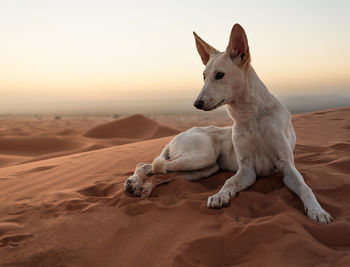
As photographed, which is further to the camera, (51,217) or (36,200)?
(36,200)

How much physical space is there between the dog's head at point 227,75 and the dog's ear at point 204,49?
1.00ft

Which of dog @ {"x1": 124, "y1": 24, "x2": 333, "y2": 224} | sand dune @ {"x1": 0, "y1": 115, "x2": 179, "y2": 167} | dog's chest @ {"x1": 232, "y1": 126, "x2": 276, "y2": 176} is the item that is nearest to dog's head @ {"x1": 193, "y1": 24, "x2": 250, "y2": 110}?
dog @ {"x1": 124, "y1": 24, "x2": 333, "y2": 224}

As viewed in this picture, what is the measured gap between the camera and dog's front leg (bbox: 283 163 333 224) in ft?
8.59

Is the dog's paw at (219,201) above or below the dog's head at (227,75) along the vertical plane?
below

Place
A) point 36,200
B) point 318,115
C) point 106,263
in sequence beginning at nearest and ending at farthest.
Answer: point 106,263 < point 36,200 < point 318,115

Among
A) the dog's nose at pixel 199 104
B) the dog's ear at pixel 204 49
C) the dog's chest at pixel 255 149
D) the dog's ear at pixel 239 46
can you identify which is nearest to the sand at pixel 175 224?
the dog's chest at pixel 255 149

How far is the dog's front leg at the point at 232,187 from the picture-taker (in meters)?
2.96

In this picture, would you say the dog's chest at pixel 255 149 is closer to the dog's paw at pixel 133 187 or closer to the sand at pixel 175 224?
the sand at pixel 175 224

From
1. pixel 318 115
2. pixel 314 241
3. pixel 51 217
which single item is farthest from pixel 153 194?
pixel 318 115

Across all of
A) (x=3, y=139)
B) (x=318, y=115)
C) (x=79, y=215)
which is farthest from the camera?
(x=3, y=139)

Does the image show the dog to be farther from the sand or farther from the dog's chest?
the sand

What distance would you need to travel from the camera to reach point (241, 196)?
10.4 ft

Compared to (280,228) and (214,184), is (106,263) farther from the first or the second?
(214,184)

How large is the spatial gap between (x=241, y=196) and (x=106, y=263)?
5.07 feet
